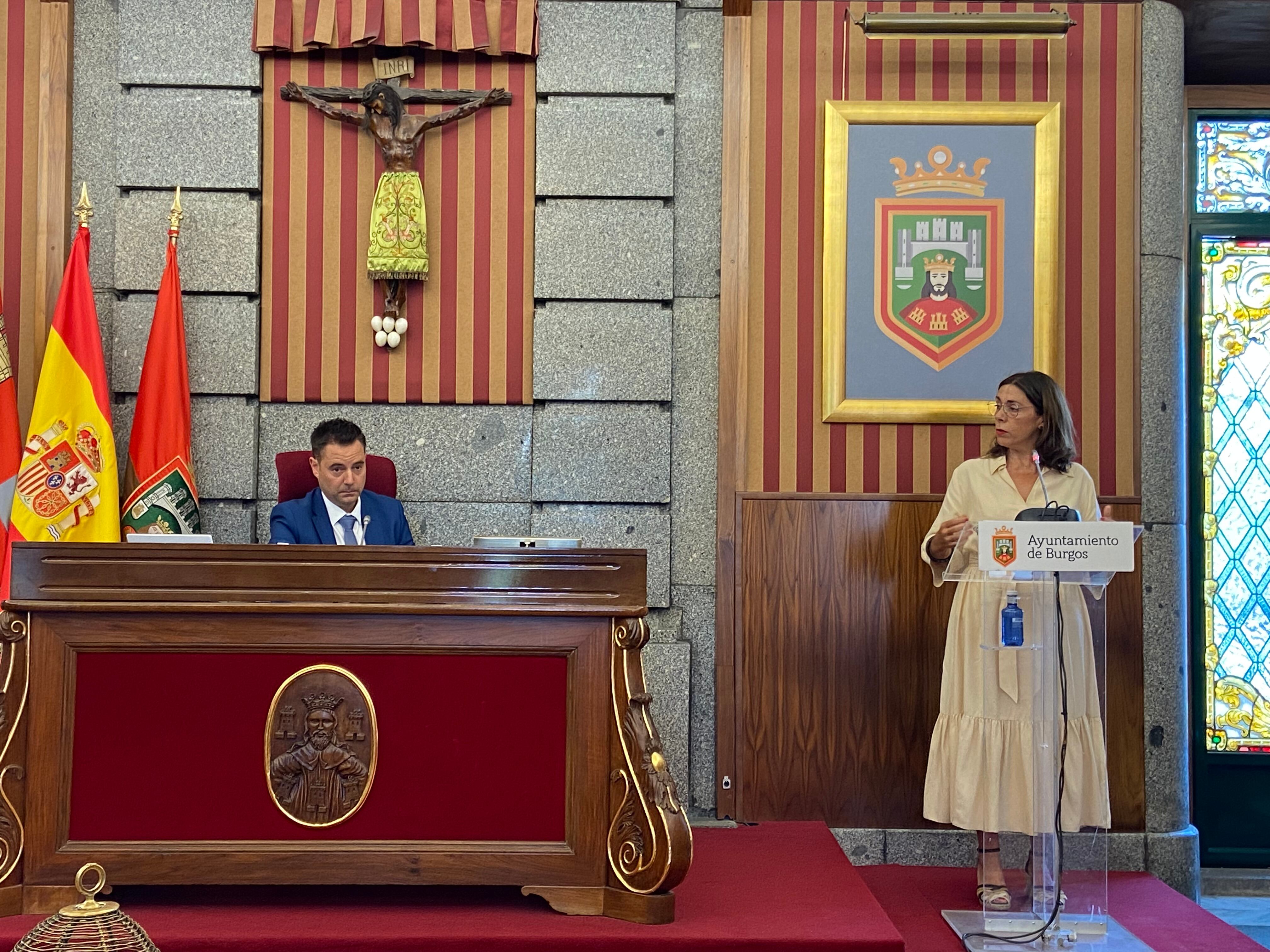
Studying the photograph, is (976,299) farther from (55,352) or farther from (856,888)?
(55,352)

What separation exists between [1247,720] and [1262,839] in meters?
0.48

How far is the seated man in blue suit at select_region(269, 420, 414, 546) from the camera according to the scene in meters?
4.01

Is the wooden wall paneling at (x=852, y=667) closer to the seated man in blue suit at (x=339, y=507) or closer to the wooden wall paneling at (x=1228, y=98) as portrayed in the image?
the seated man in blue suit at (x=339, y=507)

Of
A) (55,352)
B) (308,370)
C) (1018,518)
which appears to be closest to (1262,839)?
(1018,518)

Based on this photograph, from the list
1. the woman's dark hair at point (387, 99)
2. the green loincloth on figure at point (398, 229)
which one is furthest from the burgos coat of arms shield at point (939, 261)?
the woman's dark hair at point (387, 99)

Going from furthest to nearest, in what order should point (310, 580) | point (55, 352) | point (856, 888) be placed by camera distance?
point (55, 352) < point (856, 888) < point (310, 580)

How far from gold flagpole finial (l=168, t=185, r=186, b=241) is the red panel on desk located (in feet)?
6.49

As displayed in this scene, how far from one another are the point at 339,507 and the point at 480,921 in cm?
159

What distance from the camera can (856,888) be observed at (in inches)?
138

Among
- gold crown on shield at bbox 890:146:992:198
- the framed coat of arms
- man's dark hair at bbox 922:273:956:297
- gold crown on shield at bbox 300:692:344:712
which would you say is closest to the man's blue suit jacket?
gold crown on shield at bbox 300:692:344:712

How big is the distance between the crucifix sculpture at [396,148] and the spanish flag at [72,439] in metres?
0.99

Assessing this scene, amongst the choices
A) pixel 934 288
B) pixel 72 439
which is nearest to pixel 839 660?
pixel 934 288

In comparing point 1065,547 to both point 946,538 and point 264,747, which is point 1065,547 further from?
point 264,747

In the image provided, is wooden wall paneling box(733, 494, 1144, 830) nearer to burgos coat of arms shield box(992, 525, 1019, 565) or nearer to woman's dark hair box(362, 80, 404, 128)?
burgos coat of arms shield box(992, 525, 1019, 565)
